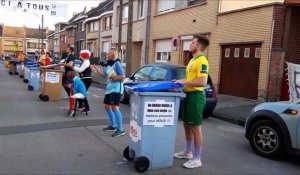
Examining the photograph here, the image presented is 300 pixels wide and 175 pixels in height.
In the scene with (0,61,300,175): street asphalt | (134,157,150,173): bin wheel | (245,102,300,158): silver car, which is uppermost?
(245,102,300,158): silver car

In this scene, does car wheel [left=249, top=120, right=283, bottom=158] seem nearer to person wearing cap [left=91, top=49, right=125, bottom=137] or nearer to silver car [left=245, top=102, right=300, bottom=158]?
silver car [left=245, top=102, right=300, bottom=158]

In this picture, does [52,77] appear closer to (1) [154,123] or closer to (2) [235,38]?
(2) [235,38]

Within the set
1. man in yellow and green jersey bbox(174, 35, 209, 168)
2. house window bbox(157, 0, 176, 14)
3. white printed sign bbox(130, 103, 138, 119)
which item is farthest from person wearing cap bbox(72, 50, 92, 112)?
house window bbox(157, 0, 176, 14)

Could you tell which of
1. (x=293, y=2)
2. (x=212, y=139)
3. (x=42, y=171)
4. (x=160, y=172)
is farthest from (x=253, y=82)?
(x=42, y=171)

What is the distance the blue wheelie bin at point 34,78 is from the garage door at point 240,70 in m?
7.87

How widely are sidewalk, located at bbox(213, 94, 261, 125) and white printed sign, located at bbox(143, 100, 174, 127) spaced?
5016mm

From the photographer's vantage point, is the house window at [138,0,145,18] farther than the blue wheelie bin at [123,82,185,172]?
Yes

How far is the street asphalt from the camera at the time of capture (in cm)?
510

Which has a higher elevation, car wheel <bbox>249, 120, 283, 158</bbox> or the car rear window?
the car rear window

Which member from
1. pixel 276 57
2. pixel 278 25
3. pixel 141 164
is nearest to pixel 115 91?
pixel 141 164

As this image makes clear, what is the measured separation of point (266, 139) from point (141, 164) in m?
2.40

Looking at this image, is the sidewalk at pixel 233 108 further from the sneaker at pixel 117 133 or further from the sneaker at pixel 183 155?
the sneaker at pixel 183 155

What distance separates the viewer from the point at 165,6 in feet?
71.7

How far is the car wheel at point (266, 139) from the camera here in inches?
229
